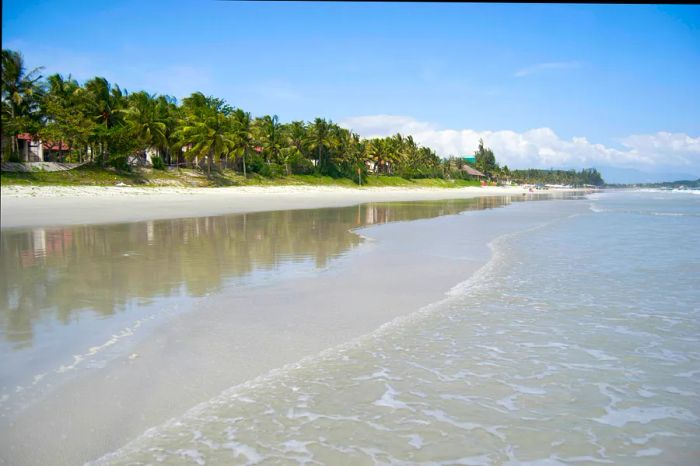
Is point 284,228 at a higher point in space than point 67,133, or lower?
lower

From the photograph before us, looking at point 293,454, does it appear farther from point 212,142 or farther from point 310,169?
point 310,169

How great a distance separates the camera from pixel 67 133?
39.7 m

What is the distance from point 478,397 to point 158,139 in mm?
49639

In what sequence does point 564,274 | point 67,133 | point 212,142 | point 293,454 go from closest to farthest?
point 293,454, point 564,274, point 67,133, point 212,142

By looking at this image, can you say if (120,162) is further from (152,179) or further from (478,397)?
(478,397)

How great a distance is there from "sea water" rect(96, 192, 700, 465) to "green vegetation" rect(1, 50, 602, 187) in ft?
81.1

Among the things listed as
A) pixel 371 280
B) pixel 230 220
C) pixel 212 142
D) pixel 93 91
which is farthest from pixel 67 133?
pixel 371 280

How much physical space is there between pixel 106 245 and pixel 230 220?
807 cm

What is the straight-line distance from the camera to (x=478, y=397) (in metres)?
4.20

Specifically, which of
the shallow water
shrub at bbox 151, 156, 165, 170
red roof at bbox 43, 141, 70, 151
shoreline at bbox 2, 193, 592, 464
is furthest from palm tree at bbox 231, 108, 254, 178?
shoreline at bbox 2, 193, 592, 464

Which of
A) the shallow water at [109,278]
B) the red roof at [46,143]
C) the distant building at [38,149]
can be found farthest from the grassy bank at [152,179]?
the shallow water at [109,278]

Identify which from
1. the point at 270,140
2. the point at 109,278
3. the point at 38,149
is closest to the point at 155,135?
the point at 38,149

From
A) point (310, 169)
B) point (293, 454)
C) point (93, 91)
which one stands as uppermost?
point (93, 91)

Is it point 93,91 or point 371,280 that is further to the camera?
point 93,91
